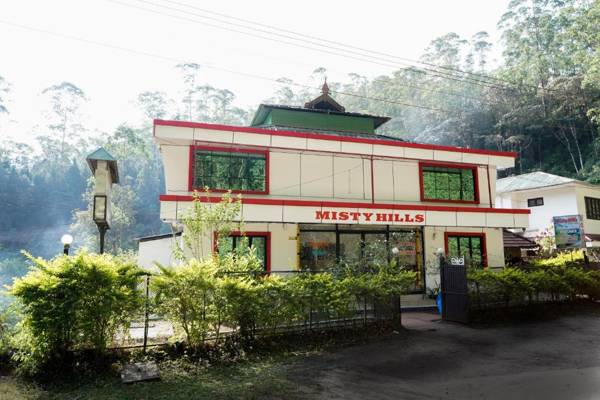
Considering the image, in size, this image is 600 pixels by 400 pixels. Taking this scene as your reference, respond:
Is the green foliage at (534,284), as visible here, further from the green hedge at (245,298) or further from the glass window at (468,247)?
the green hedge at (245,298)

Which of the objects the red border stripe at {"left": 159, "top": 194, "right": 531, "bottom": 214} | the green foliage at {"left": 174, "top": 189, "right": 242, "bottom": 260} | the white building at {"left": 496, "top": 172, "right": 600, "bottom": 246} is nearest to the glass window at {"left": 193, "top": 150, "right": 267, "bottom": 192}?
the red border stripe at {"left": 159, "top": 194, "right": 531, "bottom": 214}

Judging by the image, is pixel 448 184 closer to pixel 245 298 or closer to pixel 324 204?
pixel 324 204

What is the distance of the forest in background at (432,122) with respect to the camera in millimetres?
39781

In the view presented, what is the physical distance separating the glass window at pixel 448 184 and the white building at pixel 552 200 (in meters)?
12.4

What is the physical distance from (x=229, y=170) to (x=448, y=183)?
9.04 m

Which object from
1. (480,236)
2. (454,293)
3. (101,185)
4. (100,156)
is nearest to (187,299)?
(101,185)

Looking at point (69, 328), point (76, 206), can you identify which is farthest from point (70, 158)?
point (69, 328)

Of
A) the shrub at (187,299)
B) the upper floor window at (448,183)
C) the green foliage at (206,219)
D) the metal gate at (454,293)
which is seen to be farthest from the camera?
the upper floor window at (448,183)

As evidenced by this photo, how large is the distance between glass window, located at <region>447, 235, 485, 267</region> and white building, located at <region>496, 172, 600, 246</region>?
40.6ft

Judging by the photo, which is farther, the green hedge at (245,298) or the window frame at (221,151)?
the window frame at (221,151)

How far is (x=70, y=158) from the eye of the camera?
63.4 meters

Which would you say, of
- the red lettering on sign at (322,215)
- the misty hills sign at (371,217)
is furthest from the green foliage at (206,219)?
the misty hills sign at (371,217)

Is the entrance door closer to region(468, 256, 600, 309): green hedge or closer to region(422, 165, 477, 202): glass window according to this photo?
region(422, 165, 477, 202): glass window

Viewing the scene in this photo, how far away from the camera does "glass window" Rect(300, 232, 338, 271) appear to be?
14086mm
